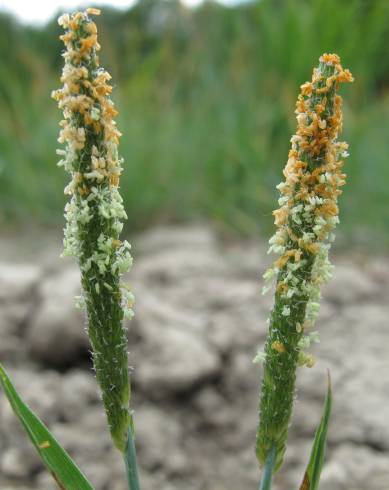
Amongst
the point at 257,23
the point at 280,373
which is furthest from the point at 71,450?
the point at 257,23

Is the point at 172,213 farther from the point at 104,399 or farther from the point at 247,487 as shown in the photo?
the point at 104,399

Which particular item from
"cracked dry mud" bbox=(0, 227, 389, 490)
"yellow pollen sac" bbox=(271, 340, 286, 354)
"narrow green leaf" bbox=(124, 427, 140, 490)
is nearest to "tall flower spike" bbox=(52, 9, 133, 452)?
"narrow green leaf" bbox=(124, 427, 140, 490)

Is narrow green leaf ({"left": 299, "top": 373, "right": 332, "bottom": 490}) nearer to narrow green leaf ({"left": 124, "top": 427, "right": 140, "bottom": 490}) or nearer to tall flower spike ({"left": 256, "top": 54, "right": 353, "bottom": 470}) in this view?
tall flower spike ({"left": 256, "top": 54, "right": 353, "bottom": 470})

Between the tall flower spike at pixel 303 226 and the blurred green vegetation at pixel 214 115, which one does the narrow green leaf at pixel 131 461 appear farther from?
the blurred green vegetation at pixel 214 115

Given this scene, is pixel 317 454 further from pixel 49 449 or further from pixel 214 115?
pixel 214 115

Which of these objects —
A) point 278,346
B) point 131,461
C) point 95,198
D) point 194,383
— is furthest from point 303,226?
point 194,383
